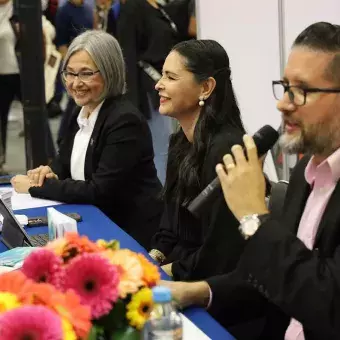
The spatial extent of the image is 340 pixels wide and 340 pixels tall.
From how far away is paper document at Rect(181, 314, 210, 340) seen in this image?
1.43 metres

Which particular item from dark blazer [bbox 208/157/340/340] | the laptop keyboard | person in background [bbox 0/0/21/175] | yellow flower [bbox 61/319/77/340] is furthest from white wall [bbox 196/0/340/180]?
yellow flower [bbox 61/319/77/340]

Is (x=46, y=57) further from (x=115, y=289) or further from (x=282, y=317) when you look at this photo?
(x=115, y=289)

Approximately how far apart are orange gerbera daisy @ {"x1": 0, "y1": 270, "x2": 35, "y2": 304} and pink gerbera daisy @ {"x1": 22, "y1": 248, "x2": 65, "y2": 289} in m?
0.02

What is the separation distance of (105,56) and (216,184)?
1.75 m

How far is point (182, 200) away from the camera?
2.34 metres

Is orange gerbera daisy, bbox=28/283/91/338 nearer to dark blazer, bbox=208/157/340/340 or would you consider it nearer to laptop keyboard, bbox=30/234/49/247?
dark blazer, bbox=208/157/340/340

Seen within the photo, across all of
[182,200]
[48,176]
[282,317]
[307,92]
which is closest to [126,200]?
[48,176]

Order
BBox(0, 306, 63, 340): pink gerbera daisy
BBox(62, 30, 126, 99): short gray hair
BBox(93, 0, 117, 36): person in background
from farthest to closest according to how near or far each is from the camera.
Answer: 1. BBox(93, 0, 117, 36): person in background
2. BBox(62, 30, 126, 99): short gray hair
3. BBox(0, 306, 63, 340): pink gerbera daisy

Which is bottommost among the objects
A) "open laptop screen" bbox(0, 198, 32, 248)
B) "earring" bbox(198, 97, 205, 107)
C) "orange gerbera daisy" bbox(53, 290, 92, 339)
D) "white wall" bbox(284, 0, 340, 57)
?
"open laptop screen" bbox(0, 198, 32, 248)

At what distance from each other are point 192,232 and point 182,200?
12 centimetres

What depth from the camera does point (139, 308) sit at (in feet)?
3.56

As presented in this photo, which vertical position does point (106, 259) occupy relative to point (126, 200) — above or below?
above

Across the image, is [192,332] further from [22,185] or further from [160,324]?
[22,185]

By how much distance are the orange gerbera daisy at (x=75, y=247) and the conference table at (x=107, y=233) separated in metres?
0.43
